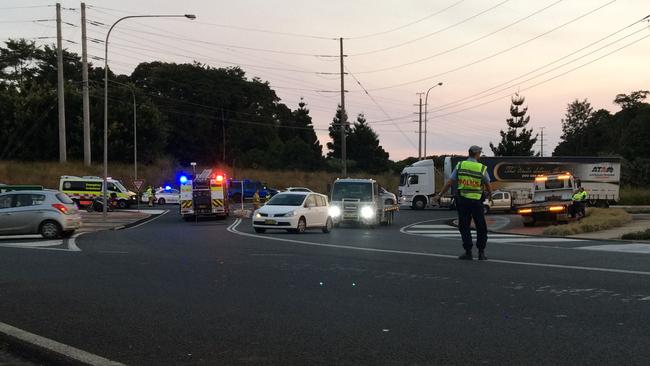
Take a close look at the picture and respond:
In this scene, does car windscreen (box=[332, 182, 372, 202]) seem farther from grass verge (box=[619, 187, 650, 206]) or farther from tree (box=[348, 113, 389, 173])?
tree (box=[348, 113, 389, 173])

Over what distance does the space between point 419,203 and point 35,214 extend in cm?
3102

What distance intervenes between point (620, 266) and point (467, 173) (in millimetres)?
2806

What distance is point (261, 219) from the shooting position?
68.7ft

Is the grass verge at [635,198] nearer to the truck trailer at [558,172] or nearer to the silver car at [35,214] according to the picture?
the truck trailer at [558,172]

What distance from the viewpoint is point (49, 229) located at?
19.3m

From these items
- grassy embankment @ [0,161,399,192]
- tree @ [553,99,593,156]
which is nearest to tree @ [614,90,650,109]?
tree @ [553,99,593,156]

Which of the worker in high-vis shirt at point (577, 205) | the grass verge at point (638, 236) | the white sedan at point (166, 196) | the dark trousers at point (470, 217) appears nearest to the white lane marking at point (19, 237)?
the dark trousers at point (470, 217)

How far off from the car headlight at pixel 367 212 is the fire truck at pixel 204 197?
1045 cm

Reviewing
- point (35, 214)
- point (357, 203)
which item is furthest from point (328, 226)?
point (35, 214)

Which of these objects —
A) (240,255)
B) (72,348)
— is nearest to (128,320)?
(72,348)

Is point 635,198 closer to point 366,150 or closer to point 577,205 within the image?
point 577,205

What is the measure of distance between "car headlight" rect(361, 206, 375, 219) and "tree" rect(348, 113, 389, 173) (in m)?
76.5

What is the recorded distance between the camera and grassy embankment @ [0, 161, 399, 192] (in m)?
51.2

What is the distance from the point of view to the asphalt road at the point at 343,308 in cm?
539
